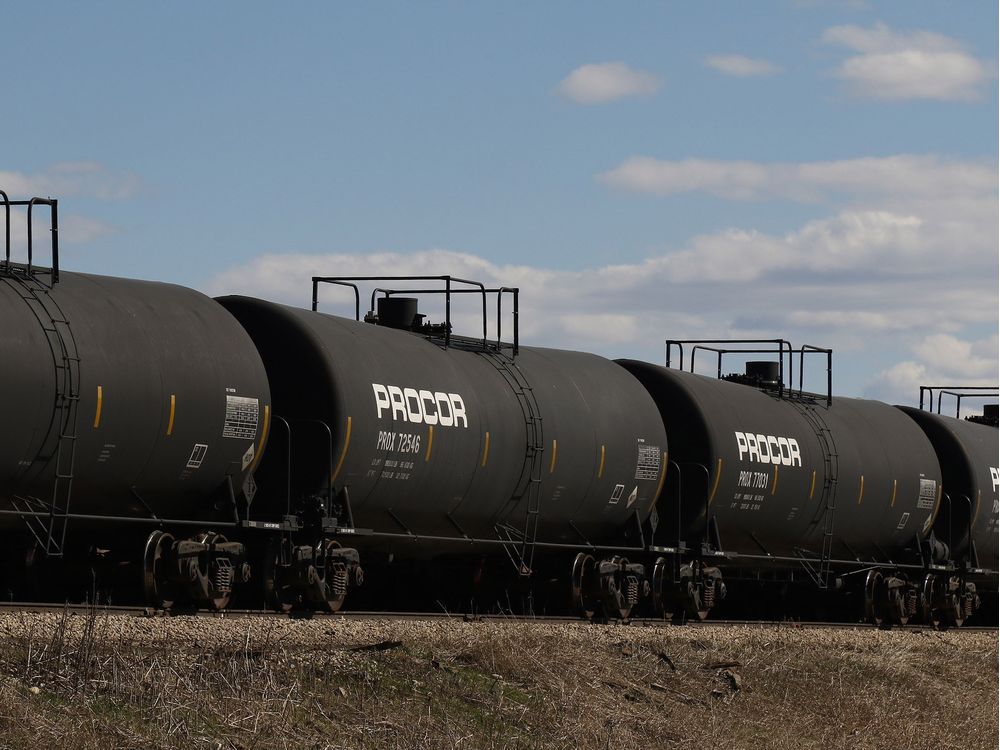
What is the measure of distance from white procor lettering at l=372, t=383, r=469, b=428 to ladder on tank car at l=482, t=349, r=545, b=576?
135 cm

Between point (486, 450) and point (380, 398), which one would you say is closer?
point (380, 398)

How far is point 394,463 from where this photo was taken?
20.3m

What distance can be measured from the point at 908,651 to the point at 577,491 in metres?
6.39

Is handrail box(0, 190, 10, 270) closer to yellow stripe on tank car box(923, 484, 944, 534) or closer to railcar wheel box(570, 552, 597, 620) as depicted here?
railcar wheel box(570, 552, 597, 620)

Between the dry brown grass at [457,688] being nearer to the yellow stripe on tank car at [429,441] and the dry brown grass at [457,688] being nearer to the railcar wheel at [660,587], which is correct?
the railcar wheel at [660,587]

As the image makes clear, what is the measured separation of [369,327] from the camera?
21781 millimetres

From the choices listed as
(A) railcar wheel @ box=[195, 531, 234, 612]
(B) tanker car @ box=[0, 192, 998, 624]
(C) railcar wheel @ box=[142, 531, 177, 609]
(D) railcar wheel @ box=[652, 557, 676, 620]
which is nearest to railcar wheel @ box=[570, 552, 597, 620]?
(B) tanker car @ box=[0, 192, 998, 624]

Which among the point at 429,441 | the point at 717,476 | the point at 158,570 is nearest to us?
the point at 158,570

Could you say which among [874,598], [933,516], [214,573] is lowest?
[874,598]

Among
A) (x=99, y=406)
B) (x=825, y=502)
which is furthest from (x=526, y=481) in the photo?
(x=825, y=502)

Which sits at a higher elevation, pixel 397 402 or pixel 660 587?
pixel 397 402

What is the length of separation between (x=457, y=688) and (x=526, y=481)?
5.64 meters

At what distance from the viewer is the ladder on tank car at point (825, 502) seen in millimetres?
28312

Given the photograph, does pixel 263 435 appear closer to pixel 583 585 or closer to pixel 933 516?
pixel 583 585
